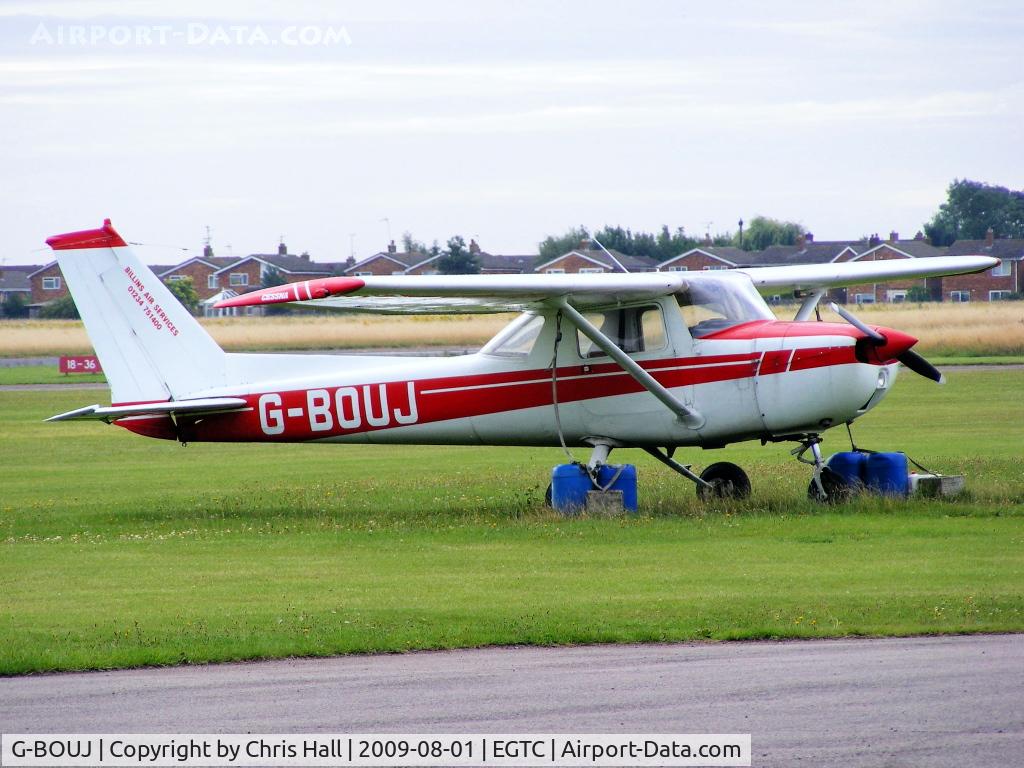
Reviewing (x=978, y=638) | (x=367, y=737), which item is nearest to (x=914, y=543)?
(x=978, y=638)

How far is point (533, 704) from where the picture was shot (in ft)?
24.8

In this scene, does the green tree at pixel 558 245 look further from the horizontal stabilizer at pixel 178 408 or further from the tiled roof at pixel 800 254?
the horizontal stabilizer at pixel 178 408

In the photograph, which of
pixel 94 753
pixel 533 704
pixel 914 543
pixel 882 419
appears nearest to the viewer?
pixel 94 753

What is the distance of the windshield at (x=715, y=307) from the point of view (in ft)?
51.5

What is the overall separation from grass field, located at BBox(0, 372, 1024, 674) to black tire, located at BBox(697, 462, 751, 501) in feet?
0.55

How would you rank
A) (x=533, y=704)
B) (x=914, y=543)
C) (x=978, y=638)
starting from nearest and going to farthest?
(x=533, y=704), (x=978, y=638), (x=914, y=543)

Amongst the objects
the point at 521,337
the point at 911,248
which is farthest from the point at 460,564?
the point at 911,248

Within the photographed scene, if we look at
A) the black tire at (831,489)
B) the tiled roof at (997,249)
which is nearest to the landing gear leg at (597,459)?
the black tire at (831,489)

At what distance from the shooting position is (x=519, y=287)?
14.8m

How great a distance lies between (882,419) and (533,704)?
76.0 ft

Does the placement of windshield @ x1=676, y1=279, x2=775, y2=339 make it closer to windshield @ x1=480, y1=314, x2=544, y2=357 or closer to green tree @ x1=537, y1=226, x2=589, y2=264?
windshield @ x1=480, y1=314, x2=544, y2=357

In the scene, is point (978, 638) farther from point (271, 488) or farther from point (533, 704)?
point (271, 488)
